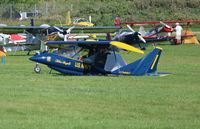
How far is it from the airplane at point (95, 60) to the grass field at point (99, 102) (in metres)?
1.12

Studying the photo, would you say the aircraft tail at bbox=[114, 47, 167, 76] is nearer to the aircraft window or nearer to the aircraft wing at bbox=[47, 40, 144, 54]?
the aircraft wing at bbox=[47, 40, 144, 54]

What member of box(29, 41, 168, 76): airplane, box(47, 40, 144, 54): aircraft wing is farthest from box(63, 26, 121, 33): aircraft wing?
box(29, 41, 168, 76): airplane

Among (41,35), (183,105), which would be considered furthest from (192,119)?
(41,35)

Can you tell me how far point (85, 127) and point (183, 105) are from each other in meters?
3.61

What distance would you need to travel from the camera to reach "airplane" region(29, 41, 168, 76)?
22.2 m

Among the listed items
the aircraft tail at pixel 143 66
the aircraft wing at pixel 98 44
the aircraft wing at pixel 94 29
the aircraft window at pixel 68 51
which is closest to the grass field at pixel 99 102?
the aircraft tail at pixel 143 66

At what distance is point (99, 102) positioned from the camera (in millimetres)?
14062

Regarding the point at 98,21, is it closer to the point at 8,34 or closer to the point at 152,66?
the point at 8,34

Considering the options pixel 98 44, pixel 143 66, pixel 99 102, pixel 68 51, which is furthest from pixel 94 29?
pixel 99 102

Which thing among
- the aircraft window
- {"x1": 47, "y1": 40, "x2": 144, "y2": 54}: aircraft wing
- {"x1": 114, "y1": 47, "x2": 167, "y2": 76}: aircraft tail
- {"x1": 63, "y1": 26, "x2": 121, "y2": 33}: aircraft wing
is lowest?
A: {"x1": 63, "y1": 26, "x2": 121, "y2": 33}: aircraft wing

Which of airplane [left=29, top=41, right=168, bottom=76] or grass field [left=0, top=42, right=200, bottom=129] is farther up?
grass field [left=0, top=42, right=200, bottom=129]

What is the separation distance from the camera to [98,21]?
2918 inches

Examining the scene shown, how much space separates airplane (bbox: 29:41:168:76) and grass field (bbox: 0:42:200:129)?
1120mm

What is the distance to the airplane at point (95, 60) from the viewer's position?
22.2 m
